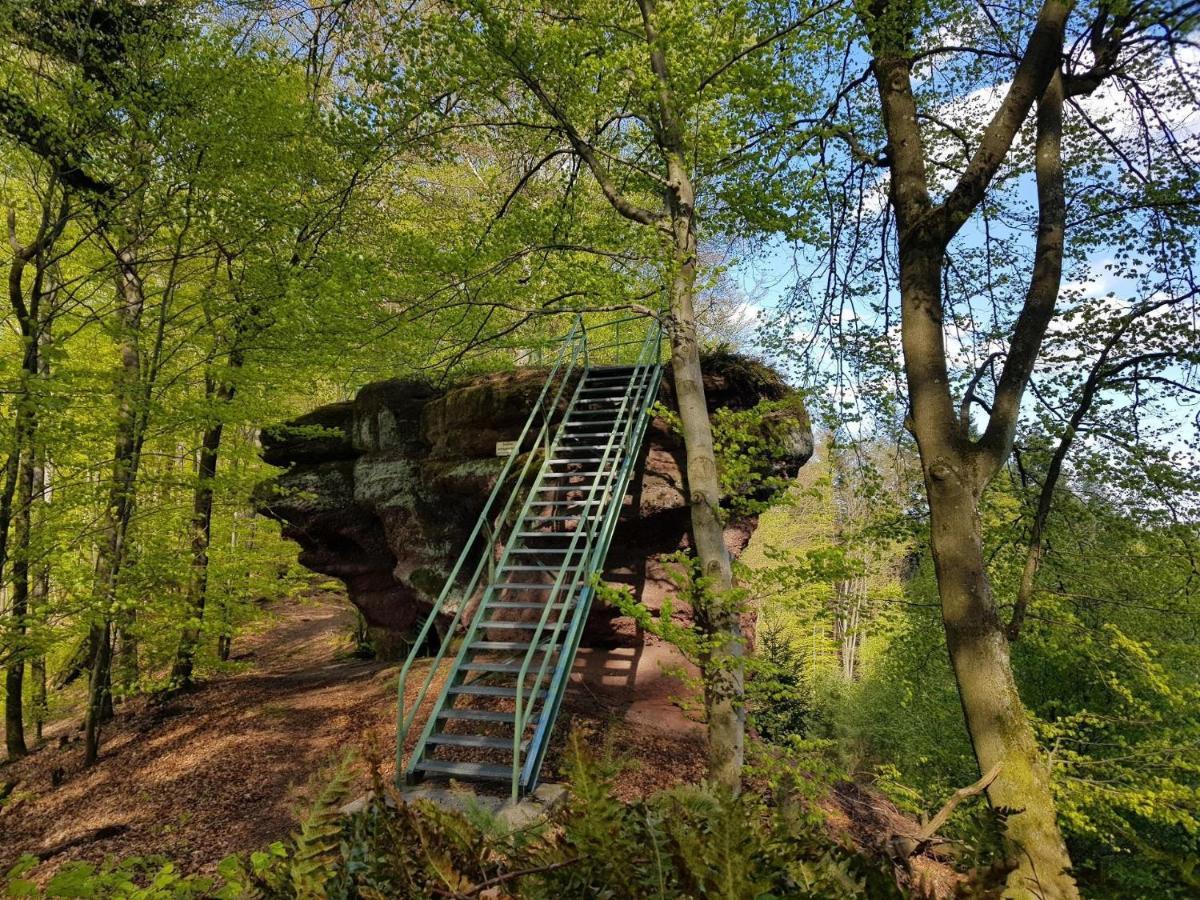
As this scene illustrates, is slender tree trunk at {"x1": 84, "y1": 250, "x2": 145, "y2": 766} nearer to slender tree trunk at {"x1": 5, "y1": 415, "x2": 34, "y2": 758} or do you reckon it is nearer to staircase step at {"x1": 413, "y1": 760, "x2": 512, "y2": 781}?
slender tree trunk at {"x1": 5, "y1": 415, "x2": 34, "y2": 758}

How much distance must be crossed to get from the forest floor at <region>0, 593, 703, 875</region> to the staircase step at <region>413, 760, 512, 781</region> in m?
0.67

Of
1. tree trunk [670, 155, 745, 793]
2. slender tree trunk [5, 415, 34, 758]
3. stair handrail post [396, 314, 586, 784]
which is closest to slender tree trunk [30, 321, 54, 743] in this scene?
slender tree trunk [5, 415, 34, 758]

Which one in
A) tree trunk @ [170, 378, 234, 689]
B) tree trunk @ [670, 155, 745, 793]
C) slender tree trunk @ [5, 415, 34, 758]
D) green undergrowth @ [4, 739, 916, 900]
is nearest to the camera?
green undergrowth @ [4, 739, 916, 900]

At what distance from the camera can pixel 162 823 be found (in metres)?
5.79

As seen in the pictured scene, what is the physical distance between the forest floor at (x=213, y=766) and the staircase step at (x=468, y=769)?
0.67 m

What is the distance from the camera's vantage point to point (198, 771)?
22.5 feet

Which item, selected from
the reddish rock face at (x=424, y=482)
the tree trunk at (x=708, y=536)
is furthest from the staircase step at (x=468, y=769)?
the reddish rock face at (x=424, y=482)

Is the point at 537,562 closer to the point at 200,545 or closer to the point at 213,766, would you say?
the point at 213,766

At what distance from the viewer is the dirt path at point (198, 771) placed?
557 centimetres

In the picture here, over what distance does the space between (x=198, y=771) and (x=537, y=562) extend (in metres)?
4.25

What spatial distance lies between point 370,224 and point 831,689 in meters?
18.8

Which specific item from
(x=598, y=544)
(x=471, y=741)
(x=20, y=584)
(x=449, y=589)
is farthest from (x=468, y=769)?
(x=20, y=584)

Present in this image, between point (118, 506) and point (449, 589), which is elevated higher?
point (118, 506)

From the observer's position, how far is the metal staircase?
5.13m
